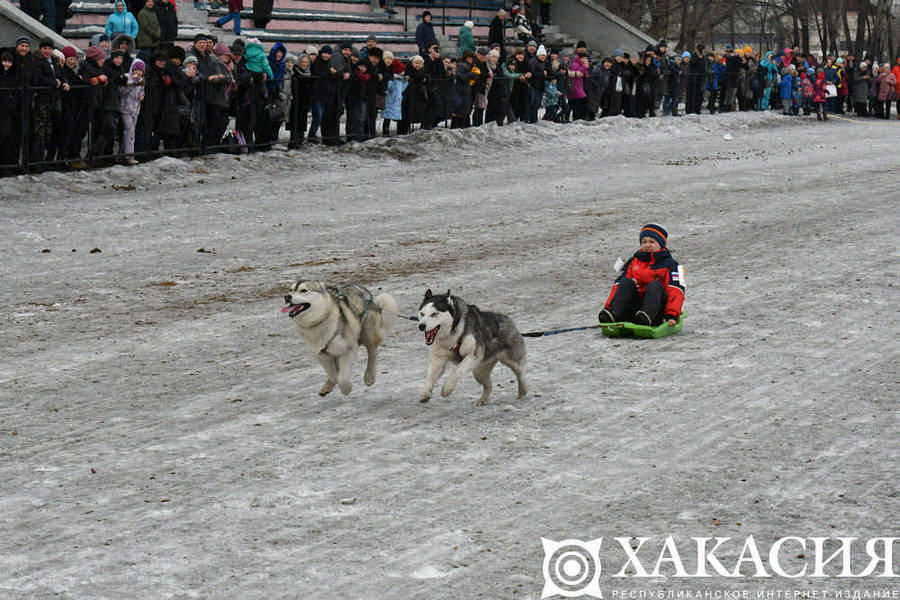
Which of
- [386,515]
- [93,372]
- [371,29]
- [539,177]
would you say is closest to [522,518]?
[386,515]

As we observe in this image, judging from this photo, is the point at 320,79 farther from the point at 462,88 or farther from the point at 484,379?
the point at 484,379

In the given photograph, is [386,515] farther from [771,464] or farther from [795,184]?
[795,184]

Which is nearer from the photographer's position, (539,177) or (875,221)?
(875,221)

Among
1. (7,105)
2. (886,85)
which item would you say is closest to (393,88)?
(7,105)

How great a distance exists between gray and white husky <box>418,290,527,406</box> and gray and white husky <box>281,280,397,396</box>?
491mm

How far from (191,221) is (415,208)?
3.25 m

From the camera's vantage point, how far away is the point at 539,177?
21.5 metres

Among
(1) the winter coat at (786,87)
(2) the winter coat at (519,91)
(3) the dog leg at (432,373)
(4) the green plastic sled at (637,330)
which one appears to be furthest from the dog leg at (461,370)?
(1) the winter coat at (786,87)

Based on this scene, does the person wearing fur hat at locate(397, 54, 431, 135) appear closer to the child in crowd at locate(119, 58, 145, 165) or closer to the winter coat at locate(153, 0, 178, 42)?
the winter coat at locate(153, 0, 178, 42)

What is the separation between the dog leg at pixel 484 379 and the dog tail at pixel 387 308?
73cm

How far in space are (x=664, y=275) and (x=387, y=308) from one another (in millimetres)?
2857

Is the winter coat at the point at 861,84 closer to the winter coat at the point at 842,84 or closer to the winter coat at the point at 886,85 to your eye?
the winter coat at the point at 842,84

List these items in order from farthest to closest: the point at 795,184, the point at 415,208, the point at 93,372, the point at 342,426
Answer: the point at 795,184
the point at 415,208
the point at 93,372
the point at 342,426

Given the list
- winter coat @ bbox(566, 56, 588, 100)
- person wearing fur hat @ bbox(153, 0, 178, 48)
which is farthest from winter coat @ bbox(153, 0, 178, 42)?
winter coat @ bbox(566, 56, 588, 100)
